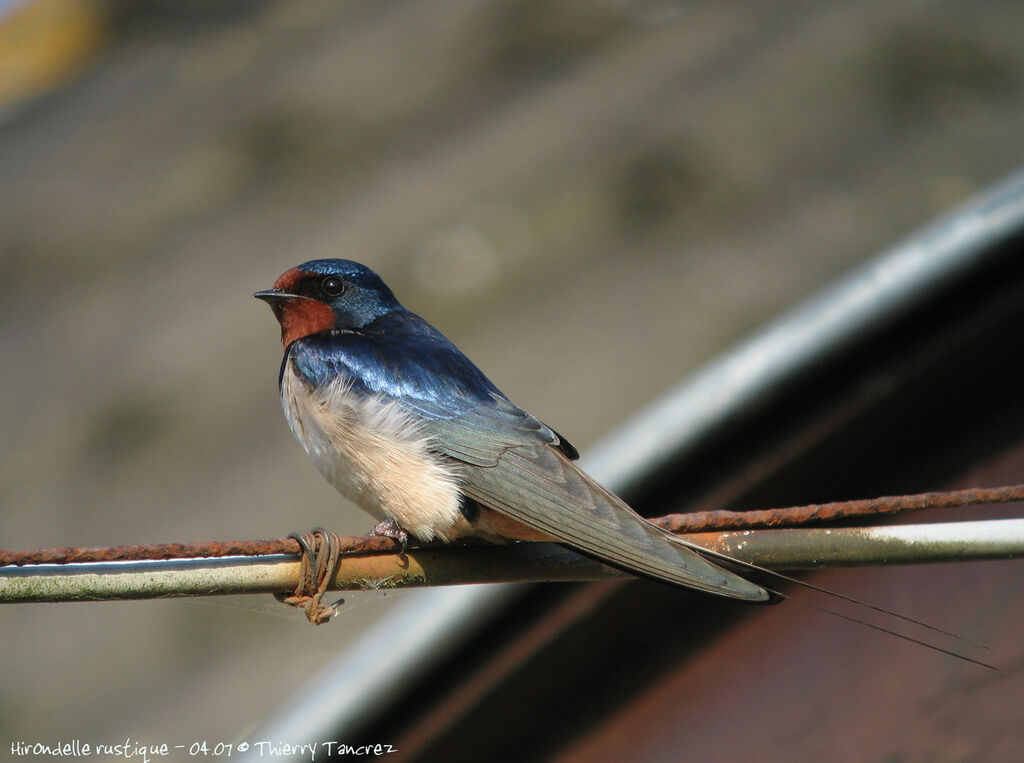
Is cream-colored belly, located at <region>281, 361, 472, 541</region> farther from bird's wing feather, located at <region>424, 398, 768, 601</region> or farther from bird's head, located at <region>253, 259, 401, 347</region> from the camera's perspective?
bird's head, located at <region>253, 259, 401, 347</region>

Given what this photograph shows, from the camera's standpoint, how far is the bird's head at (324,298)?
3027mm

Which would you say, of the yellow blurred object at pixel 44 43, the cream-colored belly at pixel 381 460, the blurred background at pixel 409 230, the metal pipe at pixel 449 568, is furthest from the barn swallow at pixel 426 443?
the yellow blurred object at pixel 44 43

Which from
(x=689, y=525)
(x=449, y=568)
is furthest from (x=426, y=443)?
(x=689, y=525)

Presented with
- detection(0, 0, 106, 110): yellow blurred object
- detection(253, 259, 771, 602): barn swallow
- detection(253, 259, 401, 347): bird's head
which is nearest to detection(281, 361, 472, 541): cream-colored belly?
detection(253, 259, 771, 602): barn swallow

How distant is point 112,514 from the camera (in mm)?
8023

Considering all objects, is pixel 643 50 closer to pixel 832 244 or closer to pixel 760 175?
pixel 760 175

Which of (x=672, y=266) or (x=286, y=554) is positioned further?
(x=672, y=266)

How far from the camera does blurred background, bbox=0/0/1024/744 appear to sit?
725cm

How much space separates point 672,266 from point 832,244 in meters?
1.19

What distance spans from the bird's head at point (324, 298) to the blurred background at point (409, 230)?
12.4ft

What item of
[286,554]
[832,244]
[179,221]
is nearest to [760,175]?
[832,244]

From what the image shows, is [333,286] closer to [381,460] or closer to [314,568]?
[381,460]

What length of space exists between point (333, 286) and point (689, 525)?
154cm

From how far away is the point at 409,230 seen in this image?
916 cm
